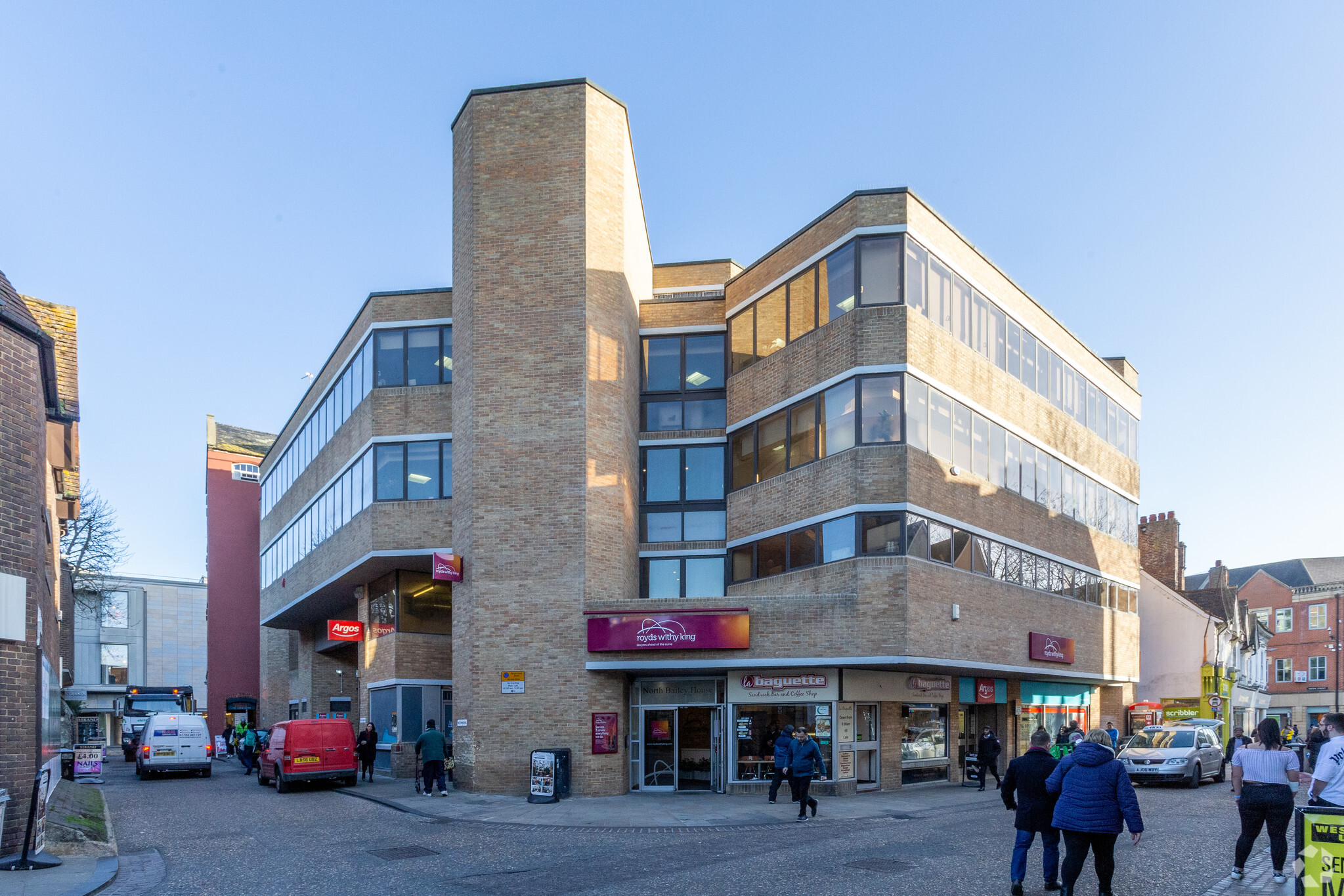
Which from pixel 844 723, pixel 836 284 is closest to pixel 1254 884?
pixel 844 723

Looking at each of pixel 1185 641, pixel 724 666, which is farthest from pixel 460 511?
pixel 1185 641

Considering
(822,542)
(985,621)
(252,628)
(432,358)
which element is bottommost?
(252,628)

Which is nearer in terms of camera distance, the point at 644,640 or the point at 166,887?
the point at 166,887

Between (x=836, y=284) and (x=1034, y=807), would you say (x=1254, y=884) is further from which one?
(x=836, y=284)

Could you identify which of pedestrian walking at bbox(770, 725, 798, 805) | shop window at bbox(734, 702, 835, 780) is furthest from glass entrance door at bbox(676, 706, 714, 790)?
pedestrian walking at bbox(770, 725, 798, 805)

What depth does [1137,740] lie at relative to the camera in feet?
77.7

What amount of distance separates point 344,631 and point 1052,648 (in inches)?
679

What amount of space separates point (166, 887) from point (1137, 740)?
786 inches

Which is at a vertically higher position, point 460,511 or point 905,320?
point 905,320

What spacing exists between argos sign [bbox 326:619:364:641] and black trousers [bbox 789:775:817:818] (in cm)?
1406

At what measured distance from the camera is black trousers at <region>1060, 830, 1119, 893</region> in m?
8.45

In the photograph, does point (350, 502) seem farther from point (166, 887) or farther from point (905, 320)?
point (166, 887)

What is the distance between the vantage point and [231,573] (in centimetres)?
4831

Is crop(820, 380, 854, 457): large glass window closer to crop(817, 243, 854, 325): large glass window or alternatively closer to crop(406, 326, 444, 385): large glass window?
crop(817, 243, 854, 325): large glass window
